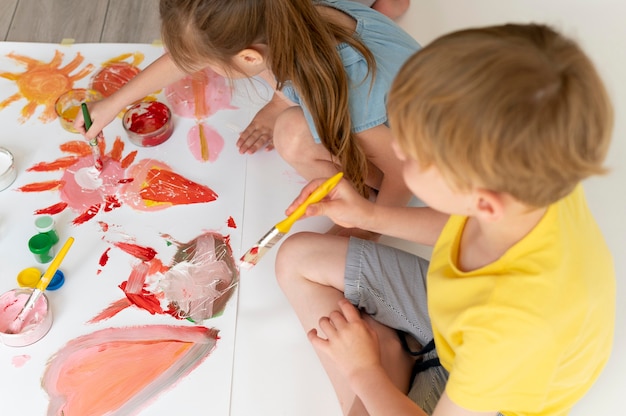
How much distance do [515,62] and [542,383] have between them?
0.37 metres

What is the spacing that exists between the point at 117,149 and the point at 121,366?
50 cm

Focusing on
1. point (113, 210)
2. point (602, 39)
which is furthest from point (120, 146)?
point (602, 39)

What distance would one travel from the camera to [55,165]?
4.57 ft

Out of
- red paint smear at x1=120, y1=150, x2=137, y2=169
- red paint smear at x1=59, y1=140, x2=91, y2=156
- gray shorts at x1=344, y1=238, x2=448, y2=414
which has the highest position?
gray shorts at x1=344, y1=238, x2=448, y2=414

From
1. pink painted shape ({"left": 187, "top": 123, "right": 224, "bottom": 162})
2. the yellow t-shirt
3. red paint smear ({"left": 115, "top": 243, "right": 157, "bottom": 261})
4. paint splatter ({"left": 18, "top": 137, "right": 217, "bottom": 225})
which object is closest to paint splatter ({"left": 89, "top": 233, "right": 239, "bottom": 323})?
red paint smear ({"left": 115, "top": 243, "right": 157, "bottom": 261})

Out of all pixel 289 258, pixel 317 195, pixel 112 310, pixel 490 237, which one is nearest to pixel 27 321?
pixel 112 310

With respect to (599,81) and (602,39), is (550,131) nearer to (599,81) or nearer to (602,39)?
(599,81)

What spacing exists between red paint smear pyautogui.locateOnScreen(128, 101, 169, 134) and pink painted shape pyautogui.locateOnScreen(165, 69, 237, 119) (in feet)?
0.13

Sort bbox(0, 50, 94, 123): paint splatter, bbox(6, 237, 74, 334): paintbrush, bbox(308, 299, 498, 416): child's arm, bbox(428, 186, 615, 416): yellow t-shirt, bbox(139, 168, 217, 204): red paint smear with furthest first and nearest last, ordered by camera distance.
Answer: bbox(0, 50, 94, 123): paint splatter, bbox(139, 168, 217, 204): red paint smear, bbox(6, 237, 74, 334): paintbrush, bbox(308, 299, 498, 416): child's arm, bbox(428, 186, 615, 416): yellow t-shirt

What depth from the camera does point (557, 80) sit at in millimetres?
609

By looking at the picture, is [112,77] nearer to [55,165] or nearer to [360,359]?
[55,165]

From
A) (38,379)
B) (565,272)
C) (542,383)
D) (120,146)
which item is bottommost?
(38,379)

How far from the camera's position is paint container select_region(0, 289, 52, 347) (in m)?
1.14

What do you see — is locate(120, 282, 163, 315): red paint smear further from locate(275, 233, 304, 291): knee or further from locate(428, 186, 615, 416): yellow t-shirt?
locate(428, 186, 615, 416): yellow t-shirt
